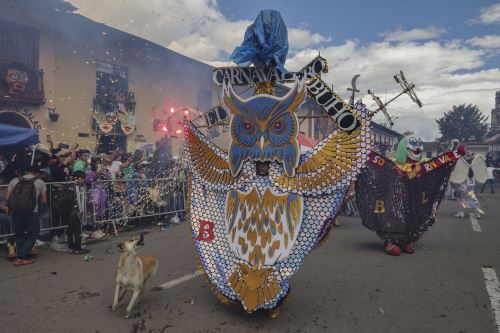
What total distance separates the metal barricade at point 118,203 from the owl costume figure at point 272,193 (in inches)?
176

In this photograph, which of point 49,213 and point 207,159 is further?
point 49,213

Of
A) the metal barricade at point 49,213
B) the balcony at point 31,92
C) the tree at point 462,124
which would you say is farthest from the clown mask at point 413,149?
the tree at point 462,124

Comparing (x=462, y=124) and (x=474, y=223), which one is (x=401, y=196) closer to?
(x=474, y=223)

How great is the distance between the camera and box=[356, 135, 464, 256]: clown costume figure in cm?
617

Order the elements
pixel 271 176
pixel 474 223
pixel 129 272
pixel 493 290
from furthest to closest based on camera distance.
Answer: pixel 474 223, pixel 493 290, pixel 129 272, pixel 271 176

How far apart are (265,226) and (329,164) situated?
32.7 inches

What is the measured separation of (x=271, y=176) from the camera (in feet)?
11.5

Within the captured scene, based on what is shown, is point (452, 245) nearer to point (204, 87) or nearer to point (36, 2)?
point (36, 2)

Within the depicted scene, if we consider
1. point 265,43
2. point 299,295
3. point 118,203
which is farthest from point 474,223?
point 118,203

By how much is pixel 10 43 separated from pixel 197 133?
10.1 metres

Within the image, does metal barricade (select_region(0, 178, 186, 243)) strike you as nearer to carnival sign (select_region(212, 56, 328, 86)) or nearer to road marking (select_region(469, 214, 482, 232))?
carnival sign (select_region(212, 56, 328, 86))

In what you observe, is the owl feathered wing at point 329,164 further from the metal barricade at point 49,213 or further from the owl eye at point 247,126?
the metal barricade at point 49,213

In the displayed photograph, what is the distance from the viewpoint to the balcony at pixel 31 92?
1055 centimetres

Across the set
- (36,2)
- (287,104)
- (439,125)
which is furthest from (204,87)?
(439,125)
